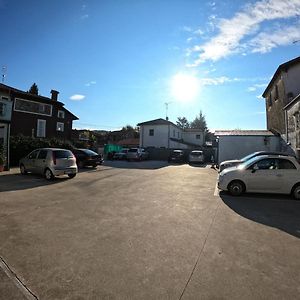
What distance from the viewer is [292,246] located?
16.7 ft

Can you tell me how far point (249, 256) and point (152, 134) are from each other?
42057 millimetres

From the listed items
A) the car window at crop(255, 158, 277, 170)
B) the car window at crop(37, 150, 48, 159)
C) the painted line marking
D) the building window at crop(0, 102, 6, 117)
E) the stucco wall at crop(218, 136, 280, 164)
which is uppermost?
the building window at crop(0, 102, 6, 117)

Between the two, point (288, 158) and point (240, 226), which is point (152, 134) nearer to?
point (288, 158)

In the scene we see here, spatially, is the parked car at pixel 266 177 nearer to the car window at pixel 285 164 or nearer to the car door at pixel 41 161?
the car window at pixel 285 164

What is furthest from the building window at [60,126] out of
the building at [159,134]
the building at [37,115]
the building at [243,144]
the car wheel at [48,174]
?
the car wheel at [48,174]

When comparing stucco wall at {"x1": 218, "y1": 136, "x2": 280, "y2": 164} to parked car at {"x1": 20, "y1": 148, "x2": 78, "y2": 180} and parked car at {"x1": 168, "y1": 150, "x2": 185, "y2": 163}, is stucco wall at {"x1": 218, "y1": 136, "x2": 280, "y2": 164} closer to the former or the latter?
parked car at {"x1": 168, "y1": 150, "x2": 185, "y2": 163}

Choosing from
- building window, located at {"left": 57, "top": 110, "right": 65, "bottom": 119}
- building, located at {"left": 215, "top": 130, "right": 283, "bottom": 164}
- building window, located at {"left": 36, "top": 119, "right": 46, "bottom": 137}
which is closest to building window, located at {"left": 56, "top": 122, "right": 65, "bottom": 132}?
building window, located at {"left": 57, "top": 110, "right": 65, "bottom": 119}

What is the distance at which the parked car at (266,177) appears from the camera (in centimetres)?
996

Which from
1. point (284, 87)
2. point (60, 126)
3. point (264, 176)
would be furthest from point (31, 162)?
point (60, 126)

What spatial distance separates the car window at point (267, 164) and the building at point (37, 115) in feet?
77.7

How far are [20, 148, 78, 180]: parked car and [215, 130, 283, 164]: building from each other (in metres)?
15.6

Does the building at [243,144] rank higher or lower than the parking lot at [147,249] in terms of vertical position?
higher

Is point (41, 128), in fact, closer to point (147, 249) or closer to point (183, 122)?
point (147, 249)

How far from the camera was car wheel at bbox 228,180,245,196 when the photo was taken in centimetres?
1034
